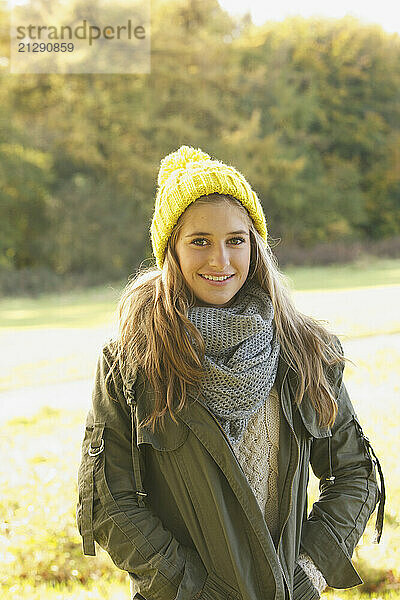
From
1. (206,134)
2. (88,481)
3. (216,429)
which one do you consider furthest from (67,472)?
(206,134)

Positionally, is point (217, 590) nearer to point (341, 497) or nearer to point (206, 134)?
point (341, 497)

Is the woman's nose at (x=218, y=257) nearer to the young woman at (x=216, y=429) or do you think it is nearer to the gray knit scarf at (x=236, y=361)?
the young woman at (x=216, y=429)

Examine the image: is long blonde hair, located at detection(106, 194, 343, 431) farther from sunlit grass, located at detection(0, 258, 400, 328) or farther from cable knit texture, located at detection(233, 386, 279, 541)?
sunlit grass, located at detection(0, 258, 400, 328)

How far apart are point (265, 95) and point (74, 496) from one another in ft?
89.7

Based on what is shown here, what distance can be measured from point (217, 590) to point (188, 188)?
98 cm

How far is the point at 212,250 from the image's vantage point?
175 centimetres

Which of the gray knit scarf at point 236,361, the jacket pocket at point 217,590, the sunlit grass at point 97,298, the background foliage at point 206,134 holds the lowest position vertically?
the sunlit grass at point 97,298

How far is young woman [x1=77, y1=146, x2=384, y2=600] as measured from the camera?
1.64m

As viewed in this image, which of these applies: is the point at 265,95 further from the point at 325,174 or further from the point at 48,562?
the point at 48,562

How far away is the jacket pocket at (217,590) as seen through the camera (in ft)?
5.45

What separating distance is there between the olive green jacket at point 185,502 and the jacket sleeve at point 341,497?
8 centimetres

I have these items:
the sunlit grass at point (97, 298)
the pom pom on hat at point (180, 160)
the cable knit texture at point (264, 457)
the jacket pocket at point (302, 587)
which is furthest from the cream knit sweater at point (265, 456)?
the sunlit grass at point (97, 298)

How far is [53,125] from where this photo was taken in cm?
2444

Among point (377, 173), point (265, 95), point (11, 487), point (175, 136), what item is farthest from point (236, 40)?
point (11, 487)
